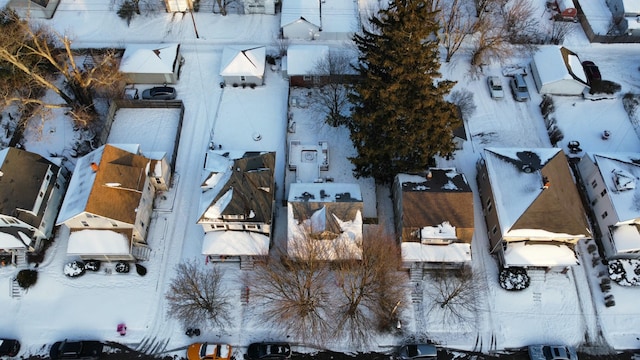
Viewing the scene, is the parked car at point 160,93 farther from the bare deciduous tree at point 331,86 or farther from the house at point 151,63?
the bare deciduous tree at point 331,86

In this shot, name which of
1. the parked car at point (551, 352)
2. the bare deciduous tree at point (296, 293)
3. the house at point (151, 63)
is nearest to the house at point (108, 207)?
the bare deciduous tree at point (296, 293)

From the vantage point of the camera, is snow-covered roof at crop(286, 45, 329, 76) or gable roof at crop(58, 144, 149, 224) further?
snow-covered roof at crop(286, 45, 329, 76)

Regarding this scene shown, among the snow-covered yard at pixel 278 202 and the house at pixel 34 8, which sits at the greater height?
the house at pixel 34 8

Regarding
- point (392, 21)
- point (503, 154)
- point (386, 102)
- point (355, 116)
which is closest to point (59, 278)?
point (355, 116)

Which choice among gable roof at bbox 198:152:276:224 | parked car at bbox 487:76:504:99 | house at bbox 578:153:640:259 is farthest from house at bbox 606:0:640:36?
gable roof at bbox 198:152:276:224

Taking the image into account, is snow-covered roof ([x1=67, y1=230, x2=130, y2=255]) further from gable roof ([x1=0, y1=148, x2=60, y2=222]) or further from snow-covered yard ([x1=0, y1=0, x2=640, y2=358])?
gable roof ([x1=0, y1=148, x2=60, y2=222])

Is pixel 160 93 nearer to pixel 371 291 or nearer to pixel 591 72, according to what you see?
pixel 371 291
